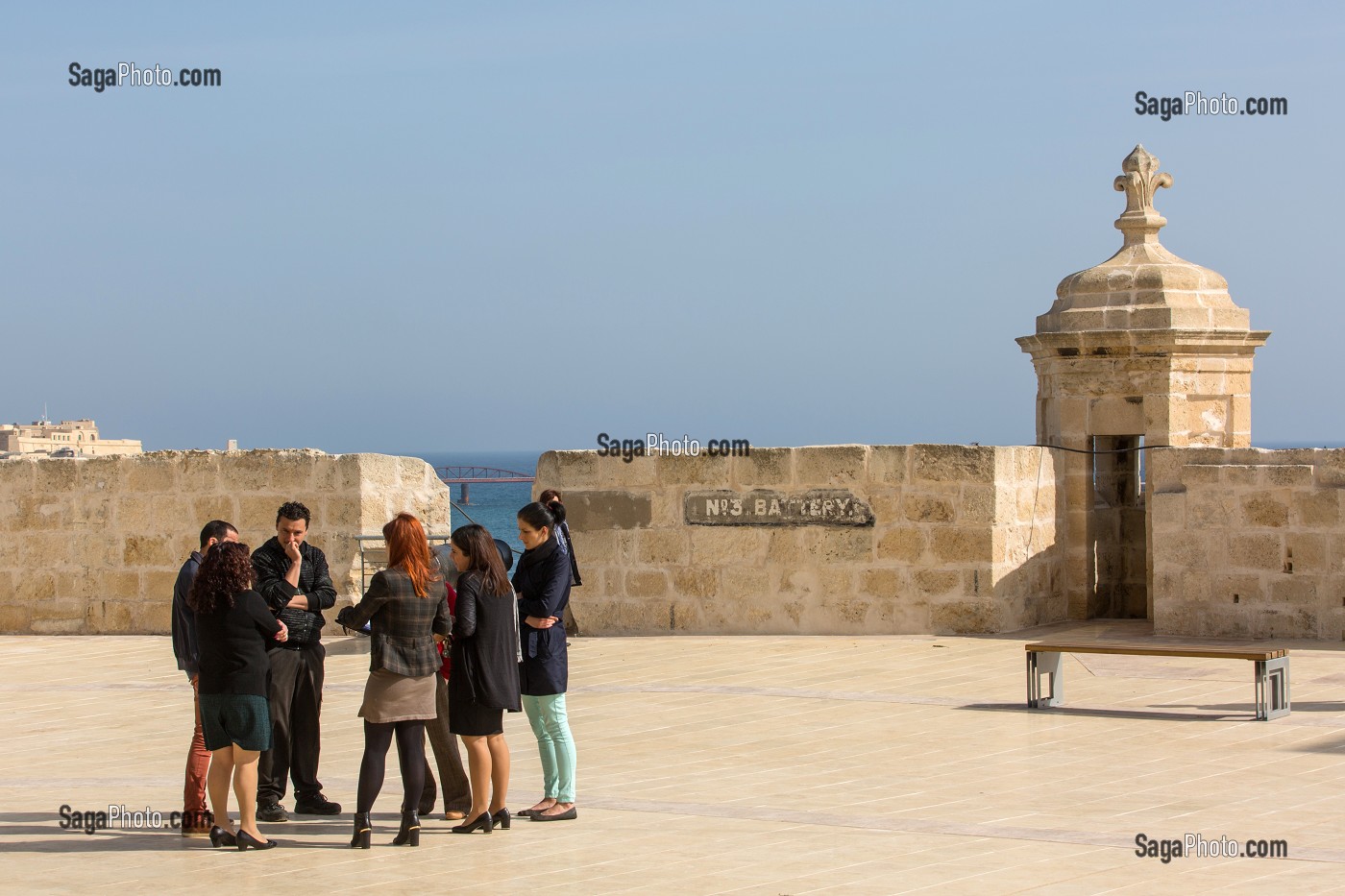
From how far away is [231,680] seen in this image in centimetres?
662

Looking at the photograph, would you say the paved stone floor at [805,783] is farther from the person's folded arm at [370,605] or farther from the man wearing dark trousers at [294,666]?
the person's folded arm at [370,605]

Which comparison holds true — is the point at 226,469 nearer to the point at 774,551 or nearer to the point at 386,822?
the point at 774,551

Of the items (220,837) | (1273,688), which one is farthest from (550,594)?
(1273,688)

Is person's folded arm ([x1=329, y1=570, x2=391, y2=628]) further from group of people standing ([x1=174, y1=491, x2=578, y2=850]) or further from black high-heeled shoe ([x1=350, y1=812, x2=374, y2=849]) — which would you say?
black high-heeled shoe ([x1=350, y1=812, x2=374, y2=849])

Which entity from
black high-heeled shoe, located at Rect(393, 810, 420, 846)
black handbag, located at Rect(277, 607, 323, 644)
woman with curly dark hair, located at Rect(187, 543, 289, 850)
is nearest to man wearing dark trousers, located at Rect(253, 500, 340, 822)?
black handbag, located at Rect(277, 607, 323, 644)

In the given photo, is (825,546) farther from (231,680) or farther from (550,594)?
(231,680)

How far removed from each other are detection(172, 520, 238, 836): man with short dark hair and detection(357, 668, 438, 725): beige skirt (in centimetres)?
69

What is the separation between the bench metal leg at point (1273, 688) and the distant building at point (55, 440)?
3531cm

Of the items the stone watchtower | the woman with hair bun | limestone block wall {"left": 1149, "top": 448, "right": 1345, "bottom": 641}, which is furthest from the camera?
the stone watchtower

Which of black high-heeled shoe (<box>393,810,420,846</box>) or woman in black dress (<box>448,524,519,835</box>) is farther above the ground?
woman in black dress (<box>448,524,519,835</box>)

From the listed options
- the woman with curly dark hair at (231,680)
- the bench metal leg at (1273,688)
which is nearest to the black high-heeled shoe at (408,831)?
the woman with curly dark hair at (231,680)

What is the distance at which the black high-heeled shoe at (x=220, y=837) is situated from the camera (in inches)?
259

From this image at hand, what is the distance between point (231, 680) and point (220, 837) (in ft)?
2.01

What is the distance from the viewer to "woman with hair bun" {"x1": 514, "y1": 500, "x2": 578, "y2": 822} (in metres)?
6.98
